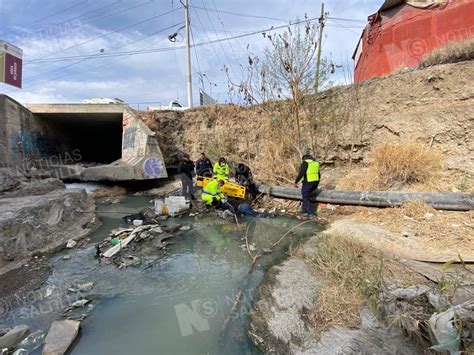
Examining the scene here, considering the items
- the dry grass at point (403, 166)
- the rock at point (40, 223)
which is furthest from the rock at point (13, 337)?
the dry grass at point (403, 166)

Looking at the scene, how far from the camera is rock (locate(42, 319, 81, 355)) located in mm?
2893

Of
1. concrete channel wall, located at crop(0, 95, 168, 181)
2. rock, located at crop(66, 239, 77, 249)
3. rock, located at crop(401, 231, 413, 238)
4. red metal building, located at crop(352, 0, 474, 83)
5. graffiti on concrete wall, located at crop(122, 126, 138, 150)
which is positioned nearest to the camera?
rock, located at crop(401, 231, 413, 238)

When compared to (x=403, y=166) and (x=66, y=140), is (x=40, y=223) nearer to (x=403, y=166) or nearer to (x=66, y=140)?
(x=403, y=166)

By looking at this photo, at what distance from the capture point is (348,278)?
3.40 metres

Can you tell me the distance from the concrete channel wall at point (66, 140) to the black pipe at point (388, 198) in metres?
6.81

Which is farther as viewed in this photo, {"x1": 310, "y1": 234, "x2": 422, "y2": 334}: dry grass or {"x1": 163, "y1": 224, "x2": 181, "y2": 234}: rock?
{"x1": 163, "y1": 224, "x2": 181, "y2": 234}: rock

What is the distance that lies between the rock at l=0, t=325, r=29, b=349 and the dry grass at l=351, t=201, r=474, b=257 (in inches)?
220

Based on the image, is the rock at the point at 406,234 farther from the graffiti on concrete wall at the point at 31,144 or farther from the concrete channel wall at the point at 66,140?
the graffiti on concrete wall at the point at 31,144

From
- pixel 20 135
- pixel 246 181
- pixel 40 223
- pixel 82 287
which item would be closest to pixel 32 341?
pixel 82 287

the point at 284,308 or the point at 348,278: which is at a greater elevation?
the point at 348,278

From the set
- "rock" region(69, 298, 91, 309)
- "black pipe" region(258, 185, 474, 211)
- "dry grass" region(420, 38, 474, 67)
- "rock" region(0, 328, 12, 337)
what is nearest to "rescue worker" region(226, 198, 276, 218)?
"black pipe" region(258, 185, 474, 211)

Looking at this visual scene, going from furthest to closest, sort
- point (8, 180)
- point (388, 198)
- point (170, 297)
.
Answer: point (8, 180) < point (388, 198) < point (170, 297)

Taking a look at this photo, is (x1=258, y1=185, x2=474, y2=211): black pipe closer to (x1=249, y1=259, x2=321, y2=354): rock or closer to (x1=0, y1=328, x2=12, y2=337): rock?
(x1=249, y1=259, x2=321, y2=354): rock

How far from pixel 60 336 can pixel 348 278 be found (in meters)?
3.34
